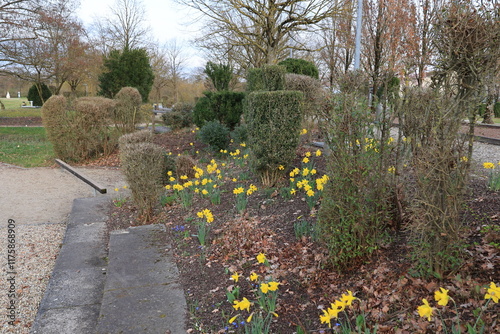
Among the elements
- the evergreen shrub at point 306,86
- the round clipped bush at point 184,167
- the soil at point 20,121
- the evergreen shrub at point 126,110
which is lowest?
the round clipped bush at point 184,167

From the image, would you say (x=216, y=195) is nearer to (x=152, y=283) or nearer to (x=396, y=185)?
(x=152, y=283)

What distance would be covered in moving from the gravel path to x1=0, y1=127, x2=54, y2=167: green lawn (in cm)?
81

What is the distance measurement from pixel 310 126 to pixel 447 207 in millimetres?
7724

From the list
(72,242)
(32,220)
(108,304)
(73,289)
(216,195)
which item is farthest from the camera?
(32,220)

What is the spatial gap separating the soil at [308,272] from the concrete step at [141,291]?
130 mm

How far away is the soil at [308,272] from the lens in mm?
2562

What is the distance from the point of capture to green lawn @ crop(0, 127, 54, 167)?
1217 cm

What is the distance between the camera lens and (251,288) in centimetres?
325

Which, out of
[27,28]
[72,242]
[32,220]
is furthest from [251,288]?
[27,28]

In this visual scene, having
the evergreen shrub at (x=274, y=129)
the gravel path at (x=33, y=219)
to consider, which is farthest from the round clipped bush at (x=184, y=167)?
the evergreen shrub at (x=274, y=129)

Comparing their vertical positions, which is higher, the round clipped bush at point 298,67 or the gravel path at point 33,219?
the round clipped bush at point 298,67

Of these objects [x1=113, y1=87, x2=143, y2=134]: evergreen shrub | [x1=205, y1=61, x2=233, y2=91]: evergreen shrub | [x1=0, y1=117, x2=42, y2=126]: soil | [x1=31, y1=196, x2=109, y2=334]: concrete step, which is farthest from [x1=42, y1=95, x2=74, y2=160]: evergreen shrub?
[x1=0, y1=117, x2=42, y2=126]: soil

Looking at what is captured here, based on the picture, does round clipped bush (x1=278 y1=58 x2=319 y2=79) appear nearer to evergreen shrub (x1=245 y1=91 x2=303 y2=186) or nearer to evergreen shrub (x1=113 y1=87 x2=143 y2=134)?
evergreen shrub (x1=113 y1=87 x2=143 y2=134)

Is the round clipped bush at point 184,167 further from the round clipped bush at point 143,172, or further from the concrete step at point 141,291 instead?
the concrete step at point 141,291
